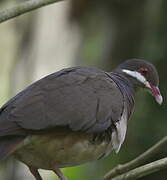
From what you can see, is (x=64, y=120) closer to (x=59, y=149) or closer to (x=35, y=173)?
(x=59, y=149)

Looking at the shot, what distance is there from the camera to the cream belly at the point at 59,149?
461 cm

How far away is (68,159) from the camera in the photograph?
4805 mm

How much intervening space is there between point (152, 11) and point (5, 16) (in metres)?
3.96

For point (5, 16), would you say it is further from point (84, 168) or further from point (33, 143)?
point (84, 168)

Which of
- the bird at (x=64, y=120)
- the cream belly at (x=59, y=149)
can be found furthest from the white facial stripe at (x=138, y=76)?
the cream belly at (x=59, y=149)

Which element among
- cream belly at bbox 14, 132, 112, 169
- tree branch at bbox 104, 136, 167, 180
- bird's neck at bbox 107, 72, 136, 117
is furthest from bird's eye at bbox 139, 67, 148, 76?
tree branch at bbox 104, 136, 167, 180

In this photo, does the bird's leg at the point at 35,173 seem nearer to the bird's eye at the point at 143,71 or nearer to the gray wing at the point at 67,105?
the gray wing at the point at 67,105

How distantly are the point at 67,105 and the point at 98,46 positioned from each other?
13.6 feet

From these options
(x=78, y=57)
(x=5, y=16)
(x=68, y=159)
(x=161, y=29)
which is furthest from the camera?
(x=78, y=57)

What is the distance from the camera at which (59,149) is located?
469 cm

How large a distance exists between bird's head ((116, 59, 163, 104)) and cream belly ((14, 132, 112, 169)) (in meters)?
0.85

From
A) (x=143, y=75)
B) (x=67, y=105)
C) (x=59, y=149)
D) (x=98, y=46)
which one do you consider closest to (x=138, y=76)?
(x=143, y=75)

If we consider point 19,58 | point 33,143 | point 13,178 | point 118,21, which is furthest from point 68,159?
point 118,21

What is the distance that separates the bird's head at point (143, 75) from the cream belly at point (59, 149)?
33.6 inches
